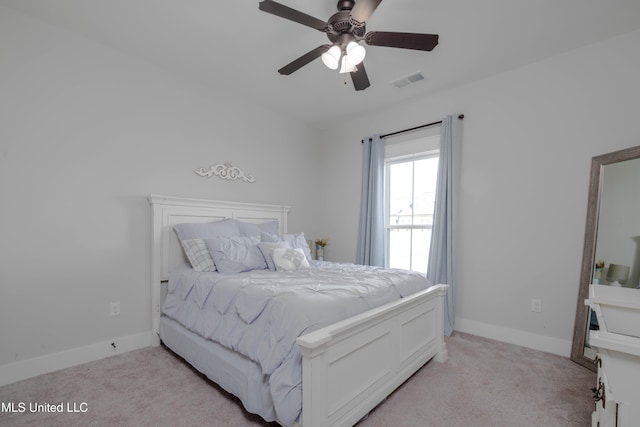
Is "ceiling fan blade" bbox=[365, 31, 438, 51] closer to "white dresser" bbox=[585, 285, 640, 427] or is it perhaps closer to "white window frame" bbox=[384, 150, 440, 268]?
"white dresser" bbox=[585, 285, 640, 427]

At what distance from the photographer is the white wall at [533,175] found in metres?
2.44

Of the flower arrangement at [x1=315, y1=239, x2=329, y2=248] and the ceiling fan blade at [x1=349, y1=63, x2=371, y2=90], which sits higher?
the ceiling fan blade at [x1=349, y1=63, x2=371, y2=90]

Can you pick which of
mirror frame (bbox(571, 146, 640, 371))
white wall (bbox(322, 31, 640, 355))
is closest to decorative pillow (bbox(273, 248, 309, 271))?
white wall (bbox(322, 31, 640, 355))

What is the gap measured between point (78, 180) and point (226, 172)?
1.33m

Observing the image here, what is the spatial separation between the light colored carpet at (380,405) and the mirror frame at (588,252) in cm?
19

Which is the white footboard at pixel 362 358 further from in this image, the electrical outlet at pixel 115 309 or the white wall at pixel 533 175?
the electrical outlet at pixel 115 309

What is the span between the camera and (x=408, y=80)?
3.08m

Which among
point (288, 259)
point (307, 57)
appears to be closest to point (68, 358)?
point (288, 259)

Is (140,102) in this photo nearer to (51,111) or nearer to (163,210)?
(51,111)

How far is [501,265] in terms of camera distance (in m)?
2.91

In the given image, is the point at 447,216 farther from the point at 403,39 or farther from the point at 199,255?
the point at 199,255

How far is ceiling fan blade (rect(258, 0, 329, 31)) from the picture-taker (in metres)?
1.61

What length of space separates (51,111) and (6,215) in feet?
2.72

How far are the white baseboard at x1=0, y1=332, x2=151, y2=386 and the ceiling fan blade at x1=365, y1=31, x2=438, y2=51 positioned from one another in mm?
3023
